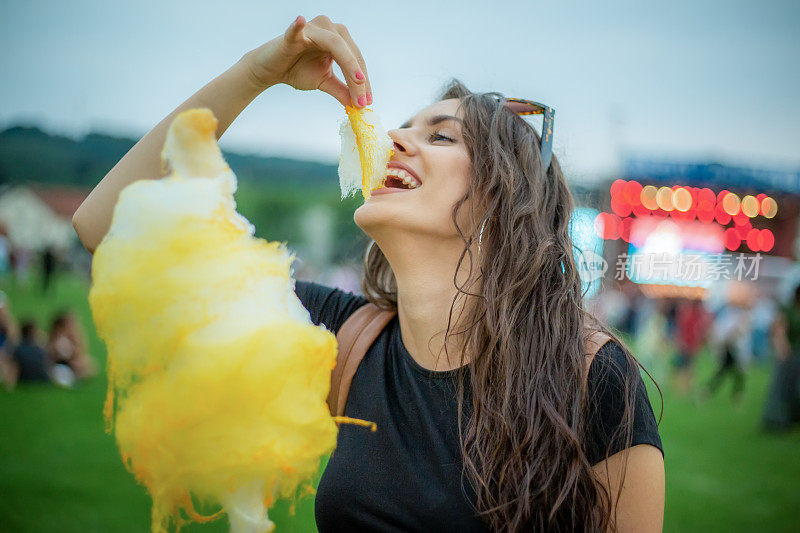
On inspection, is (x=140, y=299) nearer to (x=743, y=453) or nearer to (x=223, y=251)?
(x=223, y=251)

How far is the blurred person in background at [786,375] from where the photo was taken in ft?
21.4

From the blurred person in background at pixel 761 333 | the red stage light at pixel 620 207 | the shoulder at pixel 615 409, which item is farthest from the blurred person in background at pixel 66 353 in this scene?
the blurred person in background at pixel 761 333

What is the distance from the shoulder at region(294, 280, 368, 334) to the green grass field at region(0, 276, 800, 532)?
2.43m

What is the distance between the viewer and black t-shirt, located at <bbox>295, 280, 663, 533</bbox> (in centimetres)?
136

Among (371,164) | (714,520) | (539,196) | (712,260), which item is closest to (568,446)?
(539,196)

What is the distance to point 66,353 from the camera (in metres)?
6.88

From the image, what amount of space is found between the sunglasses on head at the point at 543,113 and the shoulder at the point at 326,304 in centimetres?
76

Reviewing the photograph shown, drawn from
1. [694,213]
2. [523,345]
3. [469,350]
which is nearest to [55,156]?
[469,350]

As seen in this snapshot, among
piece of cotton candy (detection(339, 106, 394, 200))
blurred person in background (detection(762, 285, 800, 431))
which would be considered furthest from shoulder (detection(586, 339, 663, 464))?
blurred person in background (detection(762, 285, 800, 431))

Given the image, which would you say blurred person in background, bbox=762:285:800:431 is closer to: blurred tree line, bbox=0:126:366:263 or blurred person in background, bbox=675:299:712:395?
blurred person in background, bbox=675:299:712:395

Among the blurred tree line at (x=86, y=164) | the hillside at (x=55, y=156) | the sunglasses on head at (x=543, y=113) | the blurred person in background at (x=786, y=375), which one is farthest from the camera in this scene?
the hillside at (x=55, y=156)

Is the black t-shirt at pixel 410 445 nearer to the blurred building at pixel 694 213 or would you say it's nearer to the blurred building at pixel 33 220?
the blurred building at pixel 694 213

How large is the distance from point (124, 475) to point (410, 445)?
3803 millimetres

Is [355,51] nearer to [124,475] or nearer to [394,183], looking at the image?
[394,183]
